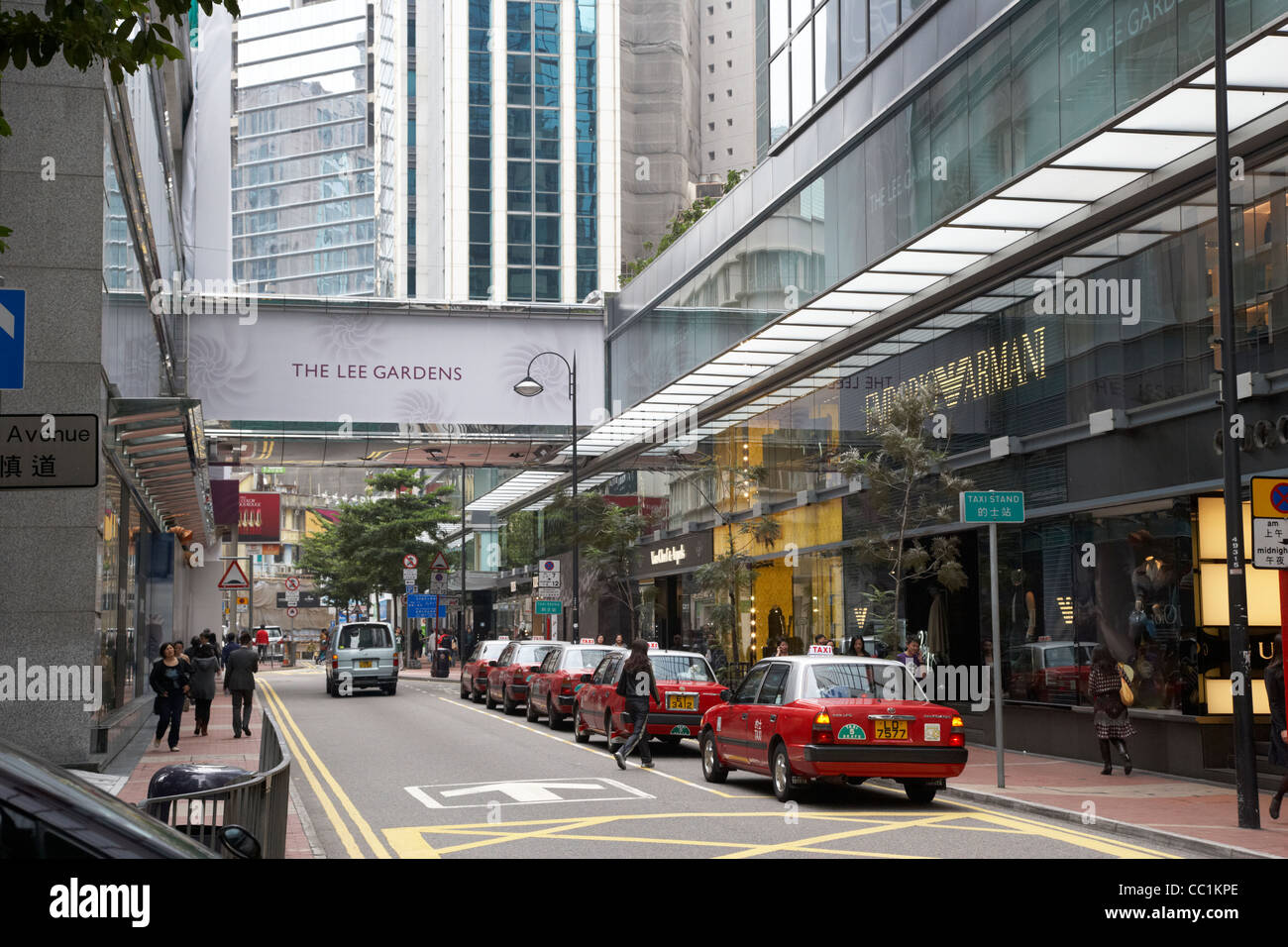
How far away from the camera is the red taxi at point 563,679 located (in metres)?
26.2

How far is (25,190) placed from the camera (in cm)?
1694

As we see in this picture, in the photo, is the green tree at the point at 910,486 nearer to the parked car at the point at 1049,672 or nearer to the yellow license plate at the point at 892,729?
the parked car at the point at 1049,672

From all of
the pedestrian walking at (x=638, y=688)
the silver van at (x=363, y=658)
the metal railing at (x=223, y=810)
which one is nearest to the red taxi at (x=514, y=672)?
the silver van at (x=363, y=658)

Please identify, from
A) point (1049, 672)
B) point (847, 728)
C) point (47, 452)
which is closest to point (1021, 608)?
point (1049, 672)

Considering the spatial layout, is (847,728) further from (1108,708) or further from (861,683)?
(1108,708)

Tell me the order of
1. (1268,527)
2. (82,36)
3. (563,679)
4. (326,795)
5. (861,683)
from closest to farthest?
(82,36), (1268,527), (861,683), (326,795), (563,679)

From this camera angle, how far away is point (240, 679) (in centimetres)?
2370

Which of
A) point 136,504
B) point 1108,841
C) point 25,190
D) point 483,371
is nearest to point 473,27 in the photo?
point 483,371

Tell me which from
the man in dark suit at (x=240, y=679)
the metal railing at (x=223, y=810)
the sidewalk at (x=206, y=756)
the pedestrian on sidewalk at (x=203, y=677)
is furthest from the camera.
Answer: the man in dark suit at (x=240, y=679)

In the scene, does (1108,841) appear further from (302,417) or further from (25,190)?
(302,417)

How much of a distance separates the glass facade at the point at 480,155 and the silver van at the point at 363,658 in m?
77.1

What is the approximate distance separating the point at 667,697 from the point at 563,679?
576 centimetres

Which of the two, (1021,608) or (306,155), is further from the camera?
(306,155)

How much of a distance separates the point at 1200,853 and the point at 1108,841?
0.90 metres
